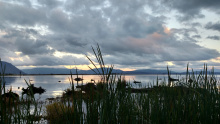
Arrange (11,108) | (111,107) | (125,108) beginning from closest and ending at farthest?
(111,107)
(11,108)
(125,108)

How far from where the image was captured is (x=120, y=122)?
3865 millimetres

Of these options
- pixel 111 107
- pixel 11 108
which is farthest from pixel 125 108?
pixel 11 108

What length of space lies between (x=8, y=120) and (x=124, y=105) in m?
2.17

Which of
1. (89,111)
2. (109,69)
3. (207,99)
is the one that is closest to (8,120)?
(89,111)

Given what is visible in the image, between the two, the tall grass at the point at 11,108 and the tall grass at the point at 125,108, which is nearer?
the tall grass at the point at 11,108

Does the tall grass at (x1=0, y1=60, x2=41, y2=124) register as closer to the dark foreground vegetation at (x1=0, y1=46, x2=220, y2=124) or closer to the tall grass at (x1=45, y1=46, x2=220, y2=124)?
the dark foreground vegetation at (x1=0, y1=46, x2=220, y2=124)

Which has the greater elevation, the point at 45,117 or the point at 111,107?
the point at 111,107

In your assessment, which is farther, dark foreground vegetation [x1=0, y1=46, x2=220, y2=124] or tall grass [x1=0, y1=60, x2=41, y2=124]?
dark foreground vegetation [x1=0, y1=46, x2=220, y2=124]

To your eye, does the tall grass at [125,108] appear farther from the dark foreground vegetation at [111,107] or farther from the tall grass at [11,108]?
the tall grass at [11,108]

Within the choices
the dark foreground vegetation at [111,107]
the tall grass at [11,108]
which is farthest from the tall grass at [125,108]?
the tall grass at [11,108]

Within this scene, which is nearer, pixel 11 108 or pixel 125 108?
pixel 11 108

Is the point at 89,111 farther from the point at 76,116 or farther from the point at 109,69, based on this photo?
the point at 109,69

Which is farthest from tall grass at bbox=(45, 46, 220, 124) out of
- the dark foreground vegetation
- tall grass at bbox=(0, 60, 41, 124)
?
tall grass at bbox=(0, 60, 41, 124)

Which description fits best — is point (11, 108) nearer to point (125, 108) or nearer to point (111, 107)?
point (111, 107)
